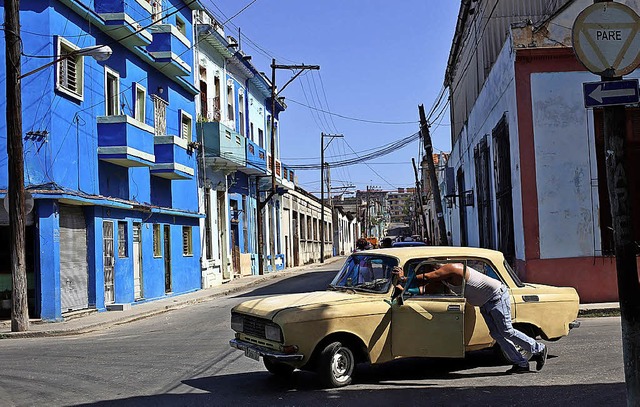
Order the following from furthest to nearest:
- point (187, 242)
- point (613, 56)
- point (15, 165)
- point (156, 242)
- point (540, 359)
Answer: point (187, 242), point (156, 242), point (15, 165), point (540, 359), point (613, 56)

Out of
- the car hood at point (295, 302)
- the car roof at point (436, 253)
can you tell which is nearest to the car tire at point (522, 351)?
the car roof at point (436, 253)

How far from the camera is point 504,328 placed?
26.3 ft

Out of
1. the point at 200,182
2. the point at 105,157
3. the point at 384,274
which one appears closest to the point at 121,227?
the point at 105,157

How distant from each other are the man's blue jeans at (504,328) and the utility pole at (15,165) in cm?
1083

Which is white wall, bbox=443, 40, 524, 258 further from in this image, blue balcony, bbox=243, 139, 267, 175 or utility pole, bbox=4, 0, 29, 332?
utility pole, bbox=4, 0, 29, 332

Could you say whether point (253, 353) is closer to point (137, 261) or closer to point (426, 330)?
point (426, 330)

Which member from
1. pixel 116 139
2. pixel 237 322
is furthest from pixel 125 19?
pixel 237 322

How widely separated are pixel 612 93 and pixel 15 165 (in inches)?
500

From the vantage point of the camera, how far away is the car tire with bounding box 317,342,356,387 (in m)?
7.61

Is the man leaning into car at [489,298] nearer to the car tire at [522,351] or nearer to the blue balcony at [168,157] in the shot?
the car tire at [522,351]

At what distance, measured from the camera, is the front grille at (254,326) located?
783 centimetres

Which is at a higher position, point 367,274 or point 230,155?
point 230,155

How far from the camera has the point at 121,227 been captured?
20.7m

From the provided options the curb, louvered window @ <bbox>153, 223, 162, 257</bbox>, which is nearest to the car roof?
the curb
